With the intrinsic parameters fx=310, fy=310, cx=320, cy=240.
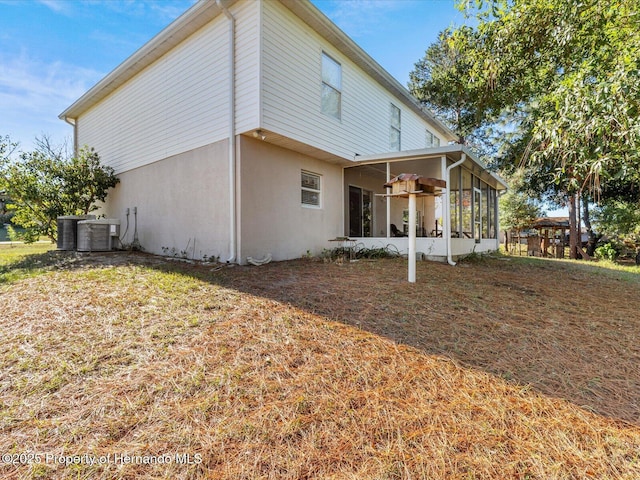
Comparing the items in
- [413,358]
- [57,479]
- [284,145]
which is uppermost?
[284,145]

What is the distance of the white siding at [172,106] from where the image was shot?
6.68m

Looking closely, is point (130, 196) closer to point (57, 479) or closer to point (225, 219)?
point (225, 219)

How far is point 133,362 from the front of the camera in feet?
7.72

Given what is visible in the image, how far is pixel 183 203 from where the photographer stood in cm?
742

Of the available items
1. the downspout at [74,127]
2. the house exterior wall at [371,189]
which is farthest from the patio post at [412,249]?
the downspout at [74,127]

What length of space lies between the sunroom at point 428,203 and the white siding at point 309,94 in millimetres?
1016

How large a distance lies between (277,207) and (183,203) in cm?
235

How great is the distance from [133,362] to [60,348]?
73 centimetres

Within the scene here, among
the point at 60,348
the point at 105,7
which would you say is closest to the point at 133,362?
the point at 60,348

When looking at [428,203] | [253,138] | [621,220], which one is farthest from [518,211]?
[253,138]

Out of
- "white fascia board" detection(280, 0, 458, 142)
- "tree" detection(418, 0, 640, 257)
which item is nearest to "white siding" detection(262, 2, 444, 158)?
"white fascia board" detection(280, 0, 458, 142)

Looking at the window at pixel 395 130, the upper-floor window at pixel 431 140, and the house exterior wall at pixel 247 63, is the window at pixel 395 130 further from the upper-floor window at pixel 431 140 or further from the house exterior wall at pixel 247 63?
the house exterior wall at pixel 247 63

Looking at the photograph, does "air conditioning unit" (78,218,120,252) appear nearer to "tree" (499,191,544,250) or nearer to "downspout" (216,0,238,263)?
"downspout" (216,0,238,263)

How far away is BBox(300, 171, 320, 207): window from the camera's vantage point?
793 cm
